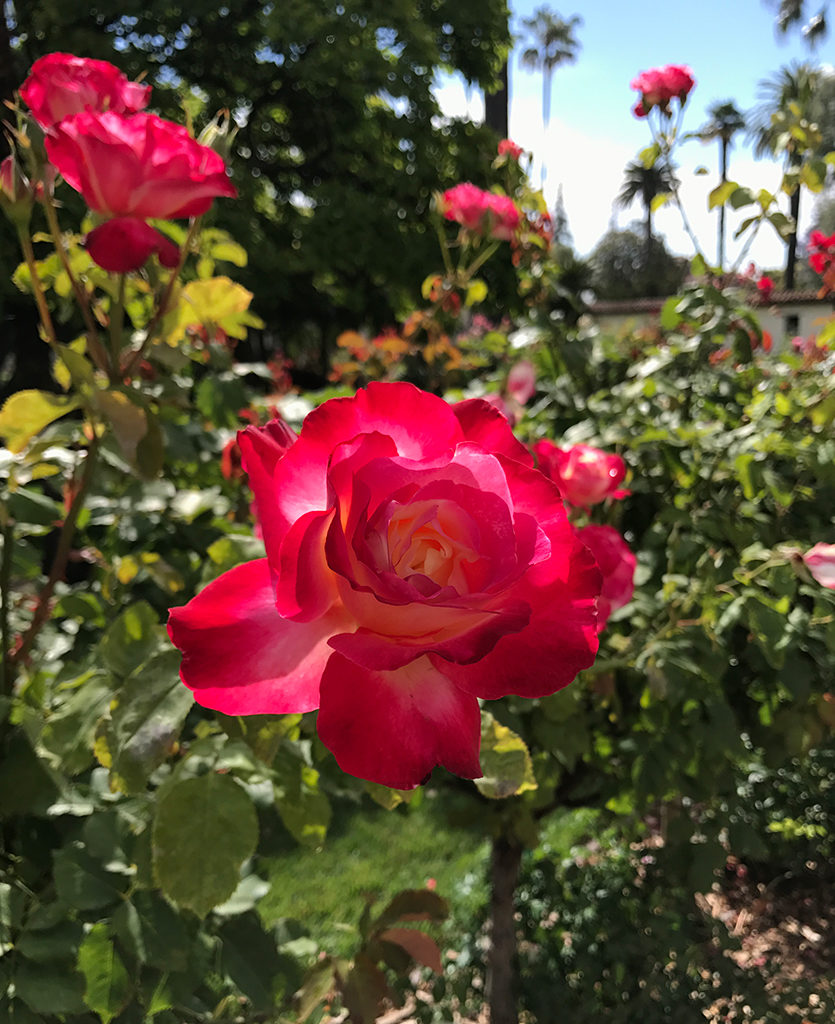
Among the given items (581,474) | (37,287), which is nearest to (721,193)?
(581,474)

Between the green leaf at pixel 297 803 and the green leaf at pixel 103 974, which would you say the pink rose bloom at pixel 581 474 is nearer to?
the green leaf at pixel 297 803

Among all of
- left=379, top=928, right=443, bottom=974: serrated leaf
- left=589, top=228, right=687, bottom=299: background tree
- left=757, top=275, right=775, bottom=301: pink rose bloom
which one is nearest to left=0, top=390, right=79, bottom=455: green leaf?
left=379, top=928, right=443, bottom=974: serrated leaf

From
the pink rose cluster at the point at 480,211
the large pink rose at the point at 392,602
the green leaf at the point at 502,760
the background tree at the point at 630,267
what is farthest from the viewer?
the background tree at the point at 630,267

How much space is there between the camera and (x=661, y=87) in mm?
1592

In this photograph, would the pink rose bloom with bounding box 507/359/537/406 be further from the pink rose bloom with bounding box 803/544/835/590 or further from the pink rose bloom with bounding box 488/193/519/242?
the pink rose bloom with bounding box 803/544/835/590

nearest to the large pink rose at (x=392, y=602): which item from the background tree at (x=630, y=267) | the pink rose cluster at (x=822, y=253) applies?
the pink rose cluster at (x=822, y=253)

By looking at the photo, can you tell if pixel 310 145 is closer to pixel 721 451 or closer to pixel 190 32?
pixel 190 32

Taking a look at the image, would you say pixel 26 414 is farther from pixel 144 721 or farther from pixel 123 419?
pixel 144 721

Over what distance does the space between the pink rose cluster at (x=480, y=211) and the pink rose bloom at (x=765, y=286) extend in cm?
158

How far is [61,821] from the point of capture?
2.69 ft

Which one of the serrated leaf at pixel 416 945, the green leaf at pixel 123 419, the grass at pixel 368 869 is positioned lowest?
the grass at pixel 368 869

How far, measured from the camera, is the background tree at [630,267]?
33812mm

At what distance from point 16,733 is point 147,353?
391 mm

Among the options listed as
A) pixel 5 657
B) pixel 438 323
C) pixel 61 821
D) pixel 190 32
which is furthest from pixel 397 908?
pixel 190 32
